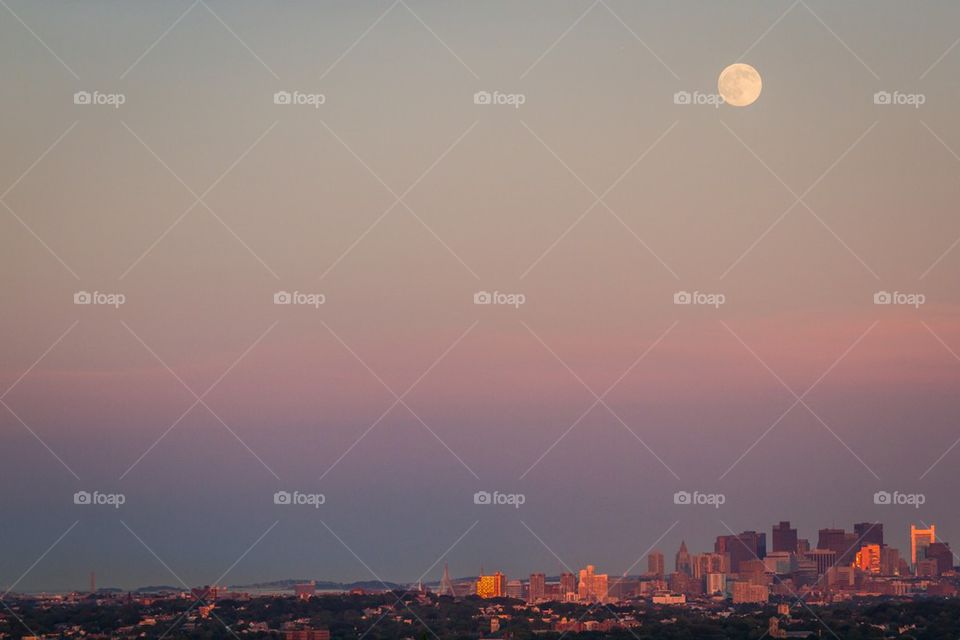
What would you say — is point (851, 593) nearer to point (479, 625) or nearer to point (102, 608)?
point (479, 625)

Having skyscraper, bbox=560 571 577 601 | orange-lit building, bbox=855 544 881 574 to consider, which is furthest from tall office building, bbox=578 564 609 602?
orange-lit building, bbox=855 544 881 574

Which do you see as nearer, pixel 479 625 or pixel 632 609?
pixel 479 625

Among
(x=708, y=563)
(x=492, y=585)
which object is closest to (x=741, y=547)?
(x=708, y=563)

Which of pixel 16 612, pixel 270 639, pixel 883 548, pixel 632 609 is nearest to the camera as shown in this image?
pixel 270 639

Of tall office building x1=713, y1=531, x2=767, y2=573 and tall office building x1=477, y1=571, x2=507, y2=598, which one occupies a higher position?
tall office building x1=713, y1=531, x2=767, y2=573

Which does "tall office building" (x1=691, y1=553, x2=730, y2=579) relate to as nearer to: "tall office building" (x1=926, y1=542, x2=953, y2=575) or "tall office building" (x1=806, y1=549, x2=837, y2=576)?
"tall office building" (x1=806, y1=549, x2=837, y2=576)

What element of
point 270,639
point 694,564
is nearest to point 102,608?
point 270,639
